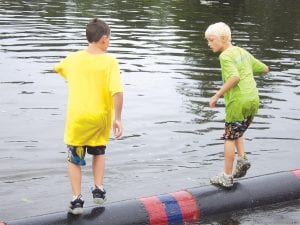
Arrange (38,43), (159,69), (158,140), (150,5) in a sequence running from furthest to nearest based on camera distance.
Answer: (150,5)
(38,43)
(159,69)
(158,140)

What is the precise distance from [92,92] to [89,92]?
31 millimetres

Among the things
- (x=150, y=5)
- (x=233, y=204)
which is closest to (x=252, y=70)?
(x=233, y=204)

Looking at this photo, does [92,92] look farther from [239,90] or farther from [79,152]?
[239,90]

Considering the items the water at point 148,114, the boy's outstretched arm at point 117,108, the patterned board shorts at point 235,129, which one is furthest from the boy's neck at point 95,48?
the water at point 148,114

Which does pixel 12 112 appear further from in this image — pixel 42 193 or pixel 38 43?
pixel 38 43

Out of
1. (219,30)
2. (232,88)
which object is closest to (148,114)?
(232,88)

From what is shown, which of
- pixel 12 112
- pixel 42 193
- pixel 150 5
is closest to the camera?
pixel 42 193

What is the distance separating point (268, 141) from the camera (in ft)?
33.6

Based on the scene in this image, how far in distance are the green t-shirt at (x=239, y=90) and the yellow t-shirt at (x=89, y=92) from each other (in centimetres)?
151

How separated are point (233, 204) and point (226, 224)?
290mm

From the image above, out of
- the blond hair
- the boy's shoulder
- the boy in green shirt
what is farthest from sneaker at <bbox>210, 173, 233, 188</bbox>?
the blond hair

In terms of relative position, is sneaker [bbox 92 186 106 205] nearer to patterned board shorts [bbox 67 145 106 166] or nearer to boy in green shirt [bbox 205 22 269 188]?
patterned board shorts [bbox 67 145 106 166]

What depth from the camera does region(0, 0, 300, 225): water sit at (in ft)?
26.5

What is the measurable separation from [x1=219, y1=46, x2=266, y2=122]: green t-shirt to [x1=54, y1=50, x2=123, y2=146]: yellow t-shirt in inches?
59.6
